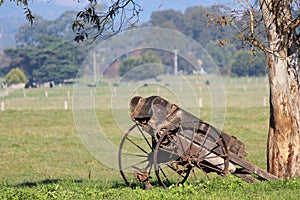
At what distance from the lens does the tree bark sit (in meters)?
11.9

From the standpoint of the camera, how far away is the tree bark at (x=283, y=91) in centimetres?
1190

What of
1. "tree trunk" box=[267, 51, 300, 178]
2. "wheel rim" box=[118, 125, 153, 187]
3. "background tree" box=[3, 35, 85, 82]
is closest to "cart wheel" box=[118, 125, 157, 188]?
"wheel rim" box=[118, 125, 153, 187]

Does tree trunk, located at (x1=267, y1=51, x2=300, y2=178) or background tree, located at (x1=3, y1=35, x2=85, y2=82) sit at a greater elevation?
background tree, located at (x1=3, y1=35, x2=85, y2=82)

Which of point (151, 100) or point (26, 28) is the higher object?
point (26, 28)

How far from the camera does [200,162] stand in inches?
441

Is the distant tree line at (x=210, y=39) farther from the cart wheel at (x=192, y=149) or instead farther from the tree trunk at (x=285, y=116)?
the cart wheel at (x=192, y=149)

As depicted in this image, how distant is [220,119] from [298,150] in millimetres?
1644

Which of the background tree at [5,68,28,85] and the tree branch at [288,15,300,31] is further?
the background tree at [5,68,28,85]

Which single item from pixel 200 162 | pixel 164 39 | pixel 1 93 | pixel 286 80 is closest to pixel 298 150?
pixel 286 80

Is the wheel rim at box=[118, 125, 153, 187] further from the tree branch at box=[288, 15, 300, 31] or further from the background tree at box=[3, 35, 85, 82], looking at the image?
the background tree at box=[3, 35, 85, 82]

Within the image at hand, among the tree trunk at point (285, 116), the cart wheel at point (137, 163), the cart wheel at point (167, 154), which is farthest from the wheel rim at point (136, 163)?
the tree trunk at point (285, 116)

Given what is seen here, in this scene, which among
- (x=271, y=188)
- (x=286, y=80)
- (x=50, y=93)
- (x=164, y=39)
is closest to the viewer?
(x=271, y=188)

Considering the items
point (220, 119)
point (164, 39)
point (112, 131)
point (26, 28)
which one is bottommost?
point (112, 131)

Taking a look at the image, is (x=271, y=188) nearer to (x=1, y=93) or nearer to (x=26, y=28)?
(x=1, y=93)
